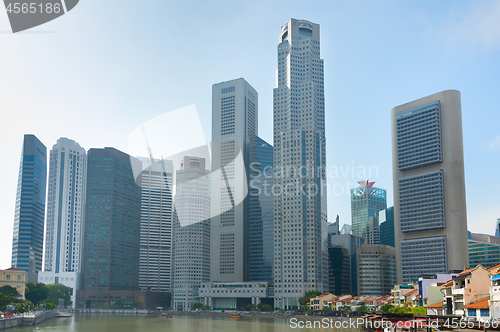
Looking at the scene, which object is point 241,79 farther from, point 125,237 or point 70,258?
point 70,258

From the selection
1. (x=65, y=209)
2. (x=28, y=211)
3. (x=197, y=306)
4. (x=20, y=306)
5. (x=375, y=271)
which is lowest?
(x=197, y=306)

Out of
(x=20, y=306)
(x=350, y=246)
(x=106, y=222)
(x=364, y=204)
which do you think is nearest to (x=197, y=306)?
(x=106, y=222)

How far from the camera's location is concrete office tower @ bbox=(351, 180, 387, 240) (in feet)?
510

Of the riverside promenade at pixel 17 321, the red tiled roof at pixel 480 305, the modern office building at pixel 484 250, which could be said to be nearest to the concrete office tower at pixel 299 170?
the modern office building at pixel 484 250

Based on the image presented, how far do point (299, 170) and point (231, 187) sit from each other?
1945cm

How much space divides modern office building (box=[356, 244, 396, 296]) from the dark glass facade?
2434 inches

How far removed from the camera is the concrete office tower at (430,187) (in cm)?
9400

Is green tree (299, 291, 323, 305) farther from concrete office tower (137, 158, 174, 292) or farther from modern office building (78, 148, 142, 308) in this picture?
concrete office tower (137, 158, 174, 292)

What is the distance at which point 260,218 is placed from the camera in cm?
11594

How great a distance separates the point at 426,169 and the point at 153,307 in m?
73.4

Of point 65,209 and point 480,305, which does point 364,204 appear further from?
point 480,305

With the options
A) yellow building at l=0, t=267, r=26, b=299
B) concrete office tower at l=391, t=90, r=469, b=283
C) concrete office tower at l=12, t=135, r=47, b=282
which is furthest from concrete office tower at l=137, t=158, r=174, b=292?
yellow building at l=0, t=267, r=26, b=299

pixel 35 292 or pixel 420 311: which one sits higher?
pixel 420 311

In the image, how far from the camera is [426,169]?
Result: 101 meters
